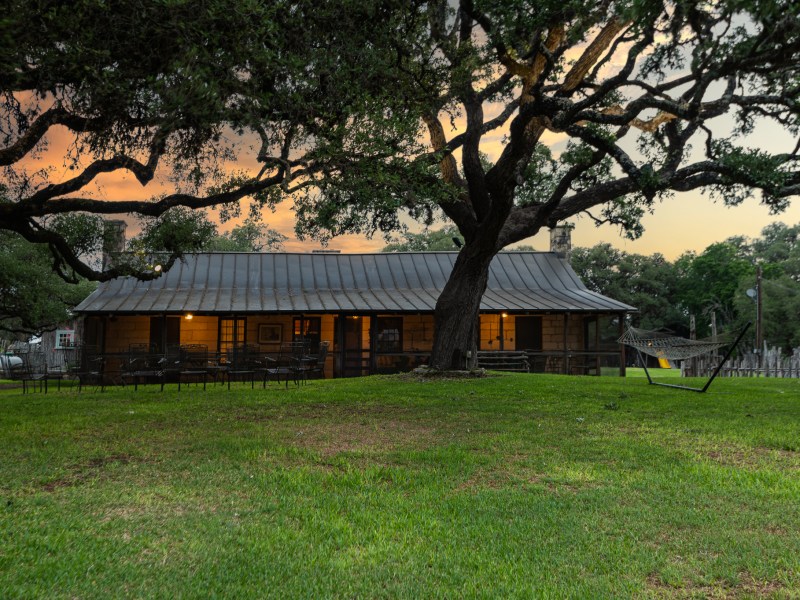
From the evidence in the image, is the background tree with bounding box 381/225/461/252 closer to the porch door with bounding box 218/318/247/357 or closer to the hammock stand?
the porch door with bounding box 218/318/247/357

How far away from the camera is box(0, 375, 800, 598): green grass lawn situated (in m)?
2.71

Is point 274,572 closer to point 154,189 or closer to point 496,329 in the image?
point 154,189

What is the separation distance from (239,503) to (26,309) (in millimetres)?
17298

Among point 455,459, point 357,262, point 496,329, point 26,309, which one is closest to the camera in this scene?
point 455,459

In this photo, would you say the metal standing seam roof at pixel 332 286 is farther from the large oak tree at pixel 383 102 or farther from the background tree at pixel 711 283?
the background tree at pixel 711 283

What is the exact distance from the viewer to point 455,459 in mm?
5070

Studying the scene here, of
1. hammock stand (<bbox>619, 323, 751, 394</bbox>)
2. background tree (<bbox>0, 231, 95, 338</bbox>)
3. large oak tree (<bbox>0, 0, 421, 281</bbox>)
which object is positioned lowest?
hammock stand (<bbox>619, 323, 751, 394</bbox>)

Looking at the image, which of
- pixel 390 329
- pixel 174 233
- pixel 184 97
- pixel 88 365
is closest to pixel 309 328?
pixel 390 329

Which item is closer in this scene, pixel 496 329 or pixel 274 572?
pixel 274 572

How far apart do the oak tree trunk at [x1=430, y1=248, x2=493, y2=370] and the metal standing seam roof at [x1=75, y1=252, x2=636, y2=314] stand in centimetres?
576

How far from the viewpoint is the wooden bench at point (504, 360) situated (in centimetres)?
1898

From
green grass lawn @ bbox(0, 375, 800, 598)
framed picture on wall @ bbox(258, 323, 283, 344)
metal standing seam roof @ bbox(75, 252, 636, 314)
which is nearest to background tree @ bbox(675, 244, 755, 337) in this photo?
metal standing seam roof @ bbox(75, 252, 636, 314)

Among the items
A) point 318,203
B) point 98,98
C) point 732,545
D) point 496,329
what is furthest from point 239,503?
point 496,329

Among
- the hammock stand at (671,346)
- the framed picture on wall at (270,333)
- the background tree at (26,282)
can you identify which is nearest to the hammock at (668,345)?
the hammock stand at (671,346)
